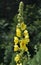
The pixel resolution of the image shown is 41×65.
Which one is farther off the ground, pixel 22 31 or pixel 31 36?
pixel 22 31

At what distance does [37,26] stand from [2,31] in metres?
0.69

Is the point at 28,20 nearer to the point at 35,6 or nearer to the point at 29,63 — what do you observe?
the point at 35,6

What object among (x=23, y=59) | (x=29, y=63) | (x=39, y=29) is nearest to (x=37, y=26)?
(x=39, y=29)

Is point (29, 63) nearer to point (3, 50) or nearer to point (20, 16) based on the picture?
point (20, 16)

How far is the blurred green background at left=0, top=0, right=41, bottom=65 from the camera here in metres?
6.82

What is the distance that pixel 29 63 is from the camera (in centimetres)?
466

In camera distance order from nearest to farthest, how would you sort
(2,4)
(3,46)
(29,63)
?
(29,63) → (3,46) → (2,4)

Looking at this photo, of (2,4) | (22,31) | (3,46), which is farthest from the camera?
(2,4)

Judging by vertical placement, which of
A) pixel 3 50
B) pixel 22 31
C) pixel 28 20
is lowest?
pixel 3 50

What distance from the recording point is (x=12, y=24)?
7031mm

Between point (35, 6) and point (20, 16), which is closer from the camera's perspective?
point (20, 16)

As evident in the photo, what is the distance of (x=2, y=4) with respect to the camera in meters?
7.50

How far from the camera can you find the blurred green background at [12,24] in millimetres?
6824

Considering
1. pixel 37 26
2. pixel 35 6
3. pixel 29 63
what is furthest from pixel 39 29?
pixel 29 63
